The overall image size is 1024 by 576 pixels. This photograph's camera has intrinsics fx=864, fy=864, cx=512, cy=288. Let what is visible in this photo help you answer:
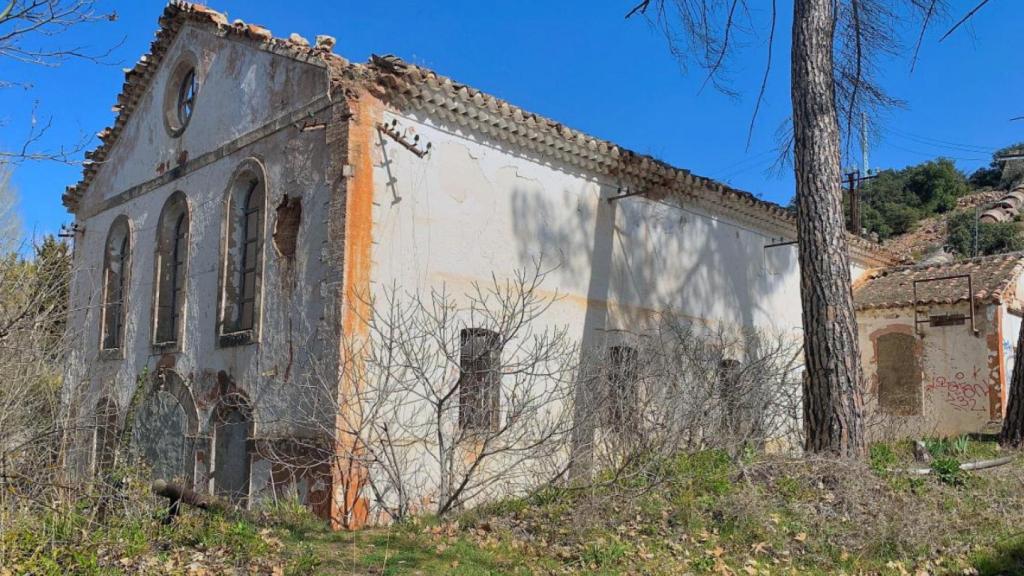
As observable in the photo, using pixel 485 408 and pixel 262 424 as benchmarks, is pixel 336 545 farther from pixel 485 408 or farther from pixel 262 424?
pixel 262 424

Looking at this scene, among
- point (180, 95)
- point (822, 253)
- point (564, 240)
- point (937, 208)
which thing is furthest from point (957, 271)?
point (937, 208)

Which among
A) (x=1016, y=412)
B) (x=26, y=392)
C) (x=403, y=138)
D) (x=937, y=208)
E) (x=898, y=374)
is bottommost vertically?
(x=1016, y=412)

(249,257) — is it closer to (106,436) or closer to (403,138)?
(403,138)

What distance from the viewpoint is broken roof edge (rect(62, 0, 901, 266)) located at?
10484mm

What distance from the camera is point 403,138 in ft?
34.6

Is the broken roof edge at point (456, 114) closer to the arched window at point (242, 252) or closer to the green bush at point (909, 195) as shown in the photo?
the arched window at point (242, 252)

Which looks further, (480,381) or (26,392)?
(480,381)

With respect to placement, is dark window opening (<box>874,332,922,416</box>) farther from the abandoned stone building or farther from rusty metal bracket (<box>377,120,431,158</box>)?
rusty metal bracket (<box>377,120,431,158</box>)

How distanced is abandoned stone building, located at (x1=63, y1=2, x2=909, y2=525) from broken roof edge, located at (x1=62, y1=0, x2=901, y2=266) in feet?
0.10

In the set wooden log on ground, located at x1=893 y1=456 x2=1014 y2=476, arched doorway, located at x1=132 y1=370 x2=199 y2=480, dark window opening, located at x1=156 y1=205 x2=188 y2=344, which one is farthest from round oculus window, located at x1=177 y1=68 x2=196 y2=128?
wooden log on ground, located at x1=893 y1=456 x2=1014 y2=476

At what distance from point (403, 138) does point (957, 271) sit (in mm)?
14394

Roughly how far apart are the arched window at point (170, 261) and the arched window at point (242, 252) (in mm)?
1531

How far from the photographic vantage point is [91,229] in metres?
15.7

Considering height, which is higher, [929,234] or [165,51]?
[929,234]
